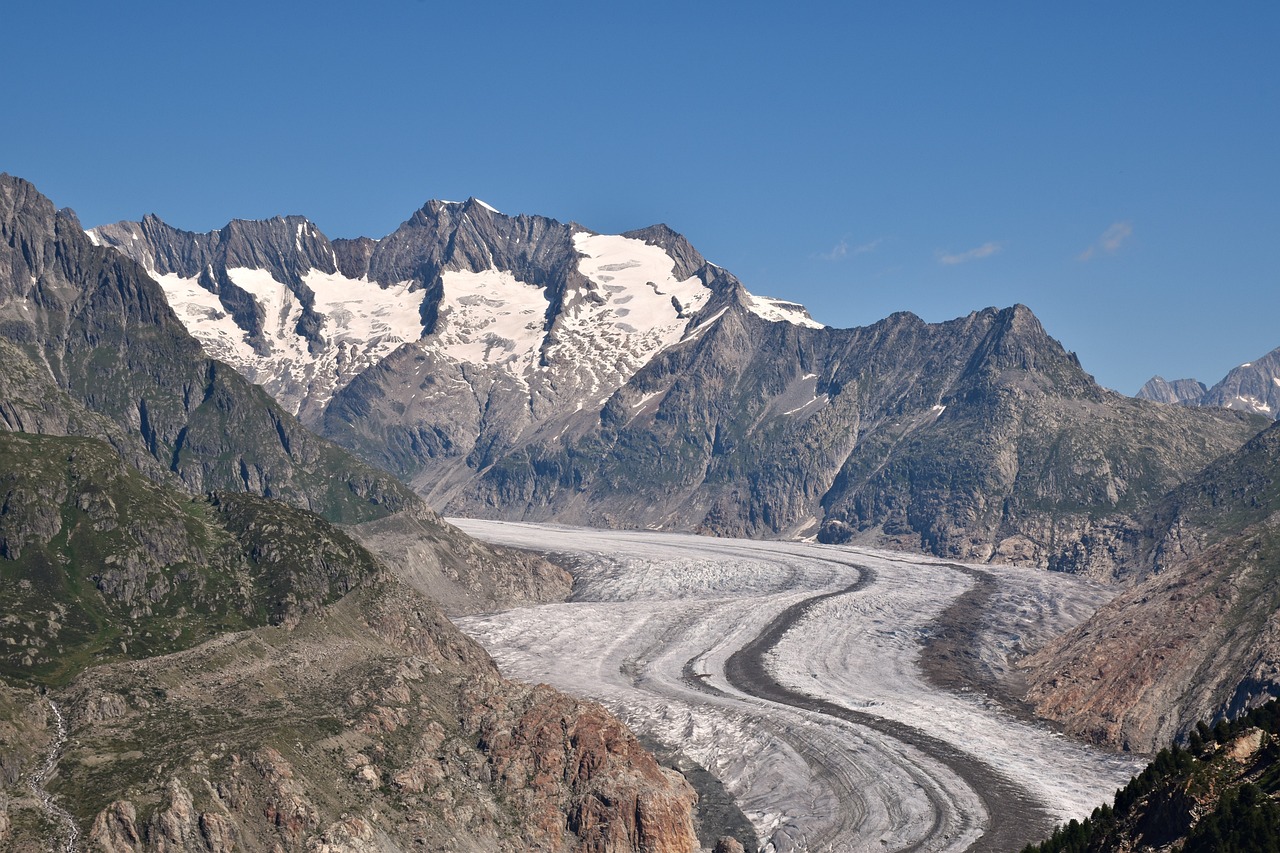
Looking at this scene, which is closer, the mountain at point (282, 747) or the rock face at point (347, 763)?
the mountain at point (282, 747)

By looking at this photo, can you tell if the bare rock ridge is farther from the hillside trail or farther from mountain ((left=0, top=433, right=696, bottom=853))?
the hillside trail

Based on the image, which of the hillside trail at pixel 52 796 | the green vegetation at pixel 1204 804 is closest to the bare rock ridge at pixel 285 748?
the hillside trail at pixel 52 796

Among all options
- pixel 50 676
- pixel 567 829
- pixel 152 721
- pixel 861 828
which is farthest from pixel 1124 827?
pixel 50 676

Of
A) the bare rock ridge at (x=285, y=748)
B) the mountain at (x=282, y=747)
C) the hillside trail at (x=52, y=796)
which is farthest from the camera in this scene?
the bare rock ridge at (x=285, y=748)

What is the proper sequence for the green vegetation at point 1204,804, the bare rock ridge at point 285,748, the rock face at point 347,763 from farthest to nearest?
1. the rock face at point 347,763
2. the bare rock ridge at point 285,748
3. the green vegetation at point 1204,804

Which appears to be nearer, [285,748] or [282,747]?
[282,747]

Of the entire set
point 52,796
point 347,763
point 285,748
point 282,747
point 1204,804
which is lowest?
point 1204,804

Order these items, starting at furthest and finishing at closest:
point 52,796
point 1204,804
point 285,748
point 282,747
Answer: point 285,748 → point 282,747 → point 52,796 → point 1204,804

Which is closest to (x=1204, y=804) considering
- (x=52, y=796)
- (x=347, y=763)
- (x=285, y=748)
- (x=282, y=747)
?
(x=347, y=763)

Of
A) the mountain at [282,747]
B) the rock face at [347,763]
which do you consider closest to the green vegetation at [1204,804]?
the mountain at [282,747]

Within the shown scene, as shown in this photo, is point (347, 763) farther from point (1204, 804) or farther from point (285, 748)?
point (1204, 804)

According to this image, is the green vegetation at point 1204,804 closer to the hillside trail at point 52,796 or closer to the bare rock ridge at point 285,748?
the bare rock ridge at point 285,748

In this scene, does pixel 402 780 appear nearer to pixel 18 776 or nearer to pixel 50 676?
pixel 18 776
